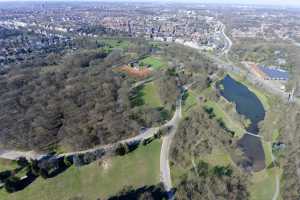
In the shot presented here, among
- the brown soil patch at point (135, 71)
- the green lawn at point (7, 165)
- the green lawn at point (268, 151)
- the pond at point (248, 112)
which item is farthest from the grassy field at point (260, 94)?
the green lawn at point (7, 165)

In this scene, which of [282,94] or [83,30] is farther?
[83,30]

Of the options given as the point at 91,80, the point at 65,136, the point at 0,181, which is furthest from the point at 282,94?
the point at 0,181

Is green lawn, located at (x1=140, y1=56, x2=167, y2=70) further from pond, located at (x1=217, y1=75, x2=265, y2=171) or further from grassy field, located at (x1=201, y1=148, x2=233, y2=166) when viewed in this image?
grassy field, located at (x1=201, y1=148, x2=233, y2=166)

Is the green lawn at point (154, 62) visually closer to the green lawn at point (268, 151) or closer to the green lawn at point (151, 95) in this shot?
the green lawn at point (151, 95)

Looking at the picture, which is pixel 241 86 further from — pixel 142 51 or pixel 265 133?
pixel 142 51

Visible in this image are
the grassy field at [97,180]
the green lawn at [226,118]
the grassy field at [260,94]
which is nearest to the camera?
the grassy field at [97,180]
